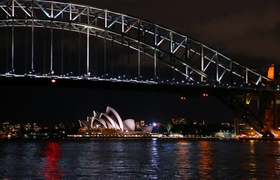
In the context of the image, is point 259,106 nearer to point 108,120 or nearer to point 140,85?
point 140,85

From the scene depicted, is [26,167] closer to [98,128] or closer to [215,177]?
[215,177]

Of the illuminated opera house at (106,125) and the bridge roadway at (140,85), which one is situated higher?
the bridge roadway at (140,85)

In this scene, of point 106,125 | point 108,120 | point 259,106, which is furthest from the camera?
point 106,125

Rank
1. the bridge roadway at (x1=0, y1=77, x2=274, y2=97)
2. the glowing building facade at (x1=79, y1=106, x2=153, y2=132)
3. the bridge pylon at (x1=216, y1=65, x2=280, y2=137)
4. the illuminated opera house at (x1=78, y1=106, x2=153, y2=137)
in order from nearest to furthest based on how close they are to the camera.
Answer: the bridge roadway at (x1=0, y1=77, x2=274, y2=97), the bridge pylon at (x1=216, y1=65, x2=280, y2=137), the glowing building facade at (x1=79, y1=106, x2=153, y2=132), the illuminated opera house at (x1=78, y1=106, x2=153, y2=137)

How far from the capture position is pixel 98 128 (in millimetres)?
141750

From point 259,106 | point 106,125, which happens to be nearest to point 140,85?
point 259,106

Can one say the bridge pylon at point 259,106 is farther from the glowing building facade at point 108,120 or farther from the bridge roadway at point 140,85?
the glowing building facade at point 108,120

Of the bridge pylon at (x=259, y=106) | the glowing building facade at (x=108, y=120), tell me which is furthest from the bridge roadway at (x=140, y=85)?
the glowing building facade at (x=108, y=120)

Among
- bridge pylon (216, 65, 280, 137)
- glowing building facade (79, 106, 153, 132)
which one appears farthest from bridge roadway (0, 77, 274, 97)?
glowing building facade (79, 106, 153, 132)

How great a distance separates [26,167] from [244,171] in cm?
1311

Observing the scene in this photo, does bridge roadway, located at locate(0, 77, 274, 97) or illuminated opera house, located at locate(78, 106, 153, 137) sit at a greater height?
bridge roadway, located at locate(0, 77, 274, 97)

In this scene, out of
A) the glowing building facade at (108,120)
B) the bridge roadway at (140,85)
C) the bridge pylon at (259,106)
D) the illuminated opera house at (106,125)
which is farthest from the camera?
the illuminated opera house at (106,125)

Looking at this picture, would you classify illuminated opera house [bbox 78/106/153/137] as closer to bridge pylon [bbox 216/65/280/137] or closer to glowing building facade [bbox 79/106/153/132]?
glowing building facade [bbox 79/106/153/132]

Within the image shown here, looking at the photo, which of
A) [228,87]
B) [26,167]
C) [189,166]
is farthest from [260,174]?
[228,87]
